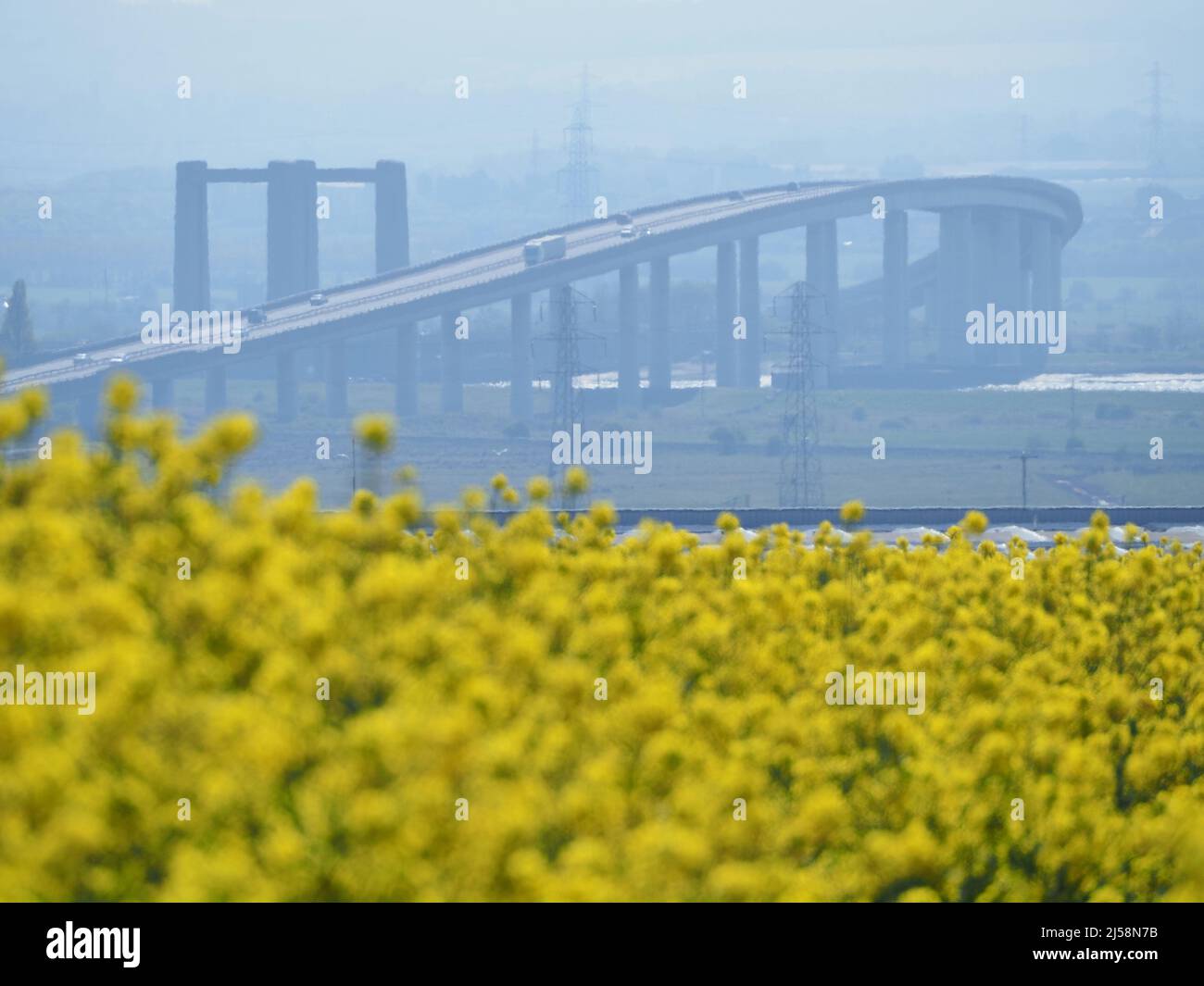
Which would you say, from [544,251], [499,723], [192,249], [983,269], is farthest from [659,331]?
[499,723]

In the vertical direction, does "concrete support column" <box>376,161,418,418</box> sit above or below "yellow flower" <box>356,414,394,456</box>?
above

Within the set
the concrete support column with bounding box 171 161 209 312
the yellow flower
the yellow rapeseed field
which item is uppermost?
the concrete support column with bounding box 171 161 209 312

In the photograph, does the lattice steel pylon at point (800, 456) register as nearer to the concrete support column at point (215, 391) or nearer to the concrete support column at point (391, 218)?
the concrete support column at point (215, 391)

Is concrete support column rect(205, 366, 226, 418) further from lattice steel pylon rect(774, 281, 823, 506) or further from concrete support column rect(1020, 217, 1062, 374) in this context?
concrete support column rect(1020, 217, 1062, 374)

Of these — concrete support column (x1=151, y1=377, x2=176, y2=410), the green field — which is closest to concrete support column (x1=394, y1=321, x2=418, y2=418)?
the green field

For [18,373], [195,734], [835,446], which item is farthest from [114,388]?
[18,373]

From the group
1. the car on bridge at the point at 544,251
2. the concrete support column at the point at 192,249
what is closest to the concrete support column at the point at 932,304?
the car on bridge at the point at 544,251
